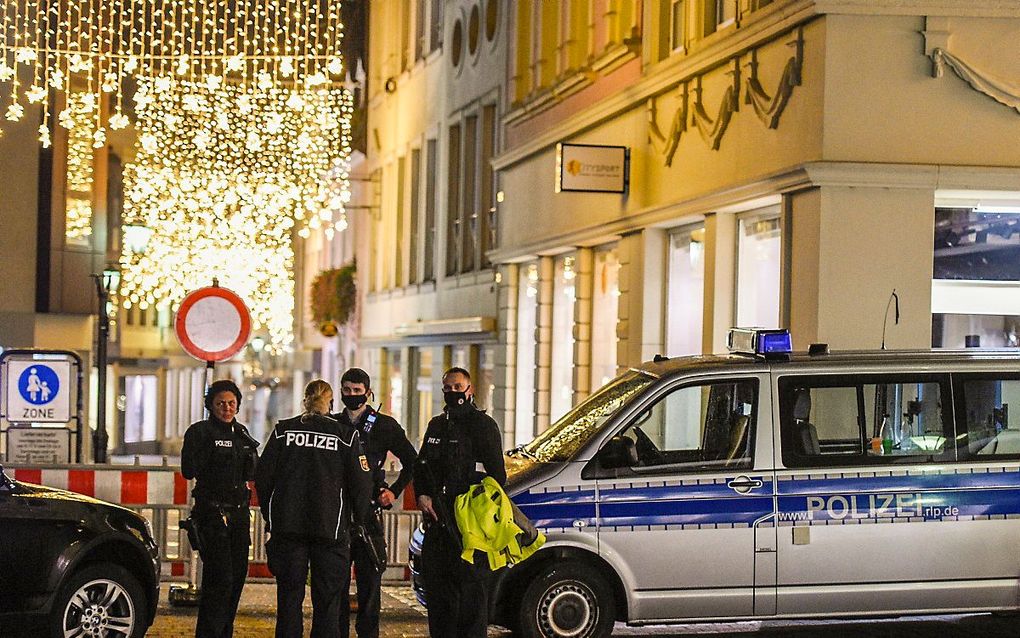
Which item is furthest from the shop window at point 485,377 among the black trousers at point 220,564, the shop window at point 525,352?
the black trousers at point 220,564

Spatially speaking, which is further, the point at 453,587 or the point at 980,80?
the point at 980,80

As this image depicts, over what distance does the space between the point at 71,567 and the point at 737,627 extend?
490 cm

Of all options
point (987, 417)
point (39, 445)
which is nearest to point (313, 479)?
point (987, 417)

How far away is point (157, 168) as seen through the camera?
3488 centimetres

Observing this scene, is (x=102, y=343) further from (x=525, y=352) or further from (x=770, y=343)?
(x=770, y=343)

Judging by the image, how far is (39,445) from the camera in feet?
48.0

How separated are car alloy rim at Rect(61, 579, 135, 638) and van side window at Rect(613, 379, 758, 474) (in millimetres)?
3262

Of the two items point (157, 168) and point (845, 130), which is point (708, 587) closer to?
point (845, 130)

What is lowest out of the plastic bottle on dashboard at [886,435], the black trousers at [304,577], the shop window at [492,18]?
the black trousers at [304,577]

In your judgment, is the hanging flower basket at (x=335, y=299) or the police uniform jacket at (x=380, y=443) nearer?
the police uniform jacket at (x=380, y=443)

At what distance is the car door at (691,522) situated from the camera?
10828 millimetres

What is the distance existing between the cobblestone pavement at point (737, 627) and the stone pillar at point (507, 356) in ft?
43.1

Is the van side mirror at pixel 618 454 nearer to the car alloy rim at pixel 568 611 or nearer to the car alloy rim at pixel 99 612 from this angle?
the car alloy rim at pixel 568 611

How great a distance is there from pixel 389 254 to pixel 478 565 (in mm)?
28730
